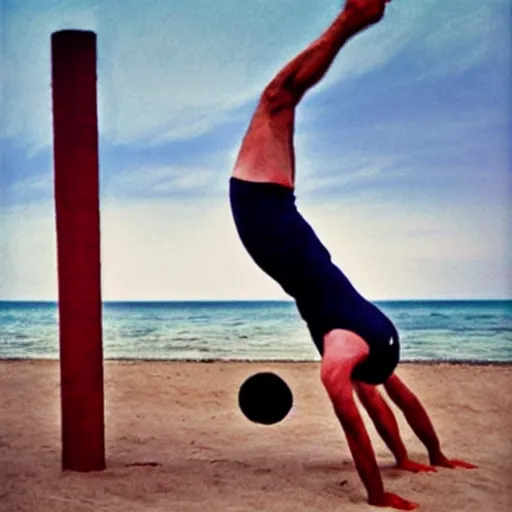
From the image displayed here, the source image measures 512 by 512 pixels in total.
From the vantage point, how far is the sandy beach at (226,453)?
311cm

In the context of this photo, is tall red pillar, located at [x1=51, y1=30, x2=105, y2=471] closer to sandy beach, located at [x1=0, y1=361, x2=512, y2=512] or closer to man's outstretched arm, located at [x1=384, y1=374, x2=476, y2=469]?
sandy beach, located at [x1=0, y1=361, x2=512, y2=512]

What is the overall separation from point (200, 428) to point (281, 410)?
1393mm

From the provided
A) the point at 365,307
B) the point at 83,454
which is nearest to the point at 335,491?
the point at 365,307

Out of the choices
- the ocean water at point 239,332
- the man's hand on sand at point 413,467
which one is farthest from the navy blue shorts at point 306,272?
the ocean water at point 239,332

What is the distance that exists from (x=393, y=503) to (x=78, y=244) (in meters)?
1.57

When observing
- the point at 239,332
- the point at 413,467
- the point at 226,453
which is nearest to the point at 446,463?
the point at 413,467

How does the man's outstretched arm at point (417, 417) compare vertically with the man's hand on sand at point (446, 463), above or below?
above

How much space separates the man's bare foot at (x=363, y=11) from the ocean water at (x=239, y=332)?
4418mm

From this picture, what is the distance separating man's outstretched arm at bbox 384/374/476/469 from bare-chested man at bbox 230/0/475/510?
20 centimetres

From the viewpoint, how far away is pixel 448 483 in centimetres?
329

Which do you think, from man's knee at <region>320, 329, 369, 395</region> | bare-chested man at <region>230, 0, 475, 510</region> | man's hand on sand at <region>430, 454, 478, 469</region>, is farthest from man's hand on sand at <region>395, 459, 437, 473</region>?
man's knee at <region>320, 329, 369, 395</region>

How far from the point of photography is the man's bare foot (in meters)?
3.13

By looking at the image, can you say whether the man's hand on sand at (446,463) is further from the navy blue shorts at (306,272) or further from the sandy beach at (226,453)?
the navy blue shorts at (306,272)

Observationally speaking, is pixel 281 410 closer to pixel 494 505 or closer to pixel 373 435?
pixel 494 505
